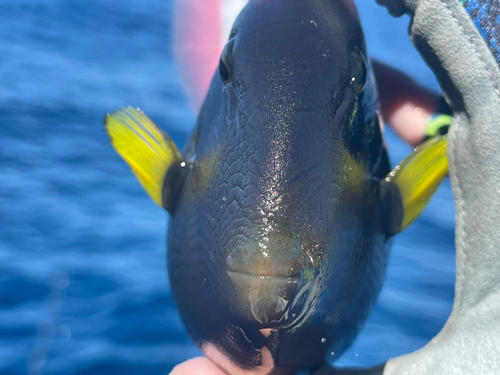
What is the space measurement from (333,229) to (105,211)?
2.47 metres

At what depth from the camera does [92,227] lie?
114 inches

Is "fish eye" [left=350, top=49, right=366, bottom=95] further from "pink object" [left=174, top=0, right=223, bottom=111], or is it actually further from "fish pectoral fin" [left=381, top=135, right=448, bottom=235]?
"pink object" [left=174, top=0, right=223, bottom=111]

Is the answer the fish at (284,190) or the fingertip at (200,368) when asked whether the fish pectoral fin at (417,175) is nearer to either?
the fish at (284,190)

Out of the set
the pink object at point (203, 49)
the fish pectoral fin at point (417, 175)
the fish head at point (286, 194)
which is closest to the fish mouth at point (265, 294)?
the fish head at point (286, 194)

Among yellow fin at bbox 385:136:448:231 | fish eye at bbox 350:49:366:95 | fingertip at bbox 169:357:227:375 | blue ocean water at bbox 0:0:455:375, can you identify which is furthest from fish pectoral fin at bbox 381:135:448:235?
blue ocean water at bbox 0:0:455:375

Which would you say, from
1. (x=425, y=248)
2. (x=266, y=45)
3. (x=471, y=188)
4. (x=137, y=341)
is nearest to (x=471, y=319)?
(x=471, y=188)

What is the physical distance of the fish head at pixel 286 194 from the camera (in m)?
0.74

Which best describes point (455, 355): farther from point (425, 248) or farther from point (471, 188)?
point (425, 248)

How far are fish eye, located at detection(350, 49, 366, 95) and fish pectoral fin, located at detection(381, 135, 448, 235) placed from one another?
0.15m

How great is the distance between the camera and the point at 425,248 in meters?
3.19

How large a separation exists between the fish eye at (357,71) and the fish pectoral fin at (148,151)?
35cm

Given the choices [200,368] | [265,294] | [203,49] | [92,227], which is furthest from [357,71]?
[92,227]

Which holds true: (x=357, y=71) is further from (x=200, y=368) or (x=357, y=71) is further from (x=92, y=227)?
(x=92, y=227)

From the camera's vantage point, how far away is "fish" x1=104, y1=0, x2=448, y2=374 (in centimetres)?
75
